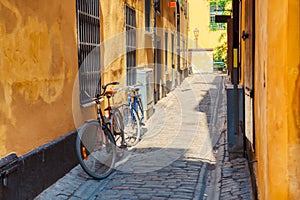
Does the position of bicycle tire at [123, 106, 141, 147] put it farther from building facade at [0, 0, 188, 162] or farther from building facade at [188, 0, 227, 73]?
building facade at [188, 0, 227, 73]

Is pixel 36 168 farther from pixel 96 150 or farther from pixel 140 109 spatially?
pixel 140 109

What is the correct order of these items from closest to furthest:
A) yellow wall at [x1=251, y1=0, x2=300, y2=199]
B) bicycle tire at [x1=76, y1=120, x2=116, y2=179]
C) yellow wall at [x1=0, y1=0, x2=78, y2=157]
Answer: yellow wall at [x1=251, y1=0, x2=300, y2=199]
yellow wall at [x1=0, y1=0, x2=78, y2=157]
bicycle tire at [x1=76, y1=120, x2=116, y2=179]

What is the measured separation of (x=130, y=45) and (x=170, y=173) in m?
5.09

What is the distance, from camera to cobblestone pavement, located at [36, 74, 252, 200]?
563cm

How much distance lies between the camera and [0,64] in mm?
4555

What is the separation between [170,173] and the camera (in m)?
6.62

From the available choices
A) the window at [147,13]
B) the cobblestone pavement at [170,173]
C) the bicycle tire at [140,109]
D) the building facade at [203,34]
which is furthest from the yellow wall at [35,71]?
the building facade at [203,34]

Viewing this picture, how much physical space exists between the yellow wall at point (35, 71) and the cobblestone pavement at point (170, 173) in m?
0.82

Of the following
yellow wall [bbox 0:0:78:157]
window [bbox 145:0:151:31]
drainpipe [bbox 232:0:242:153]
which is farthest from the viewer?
window [bbox 145:0:151:31]

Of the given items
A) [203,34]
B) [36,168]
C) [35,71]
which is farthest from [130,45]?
[203,34]

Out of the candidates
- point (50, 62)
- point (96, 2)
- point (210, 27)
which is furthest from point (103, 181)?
point (210, 27)

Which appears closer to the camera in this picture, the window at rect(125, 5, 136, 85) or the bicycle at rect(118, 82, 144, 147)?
the bicycle at rect(118, 82, 144, 147)

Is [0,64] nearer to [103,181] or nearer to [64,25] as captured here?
[64,25]

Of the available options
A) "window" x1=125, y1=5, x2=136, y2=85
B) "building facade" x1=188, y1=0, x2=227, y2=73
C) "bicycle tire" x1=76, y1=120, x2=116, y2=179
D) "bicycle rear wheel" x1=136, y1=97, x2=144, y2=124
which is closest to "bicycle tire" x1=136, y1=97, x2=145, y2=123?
"bicycle rear wheel" x1=136, y1=97, x2=144, y2=124
